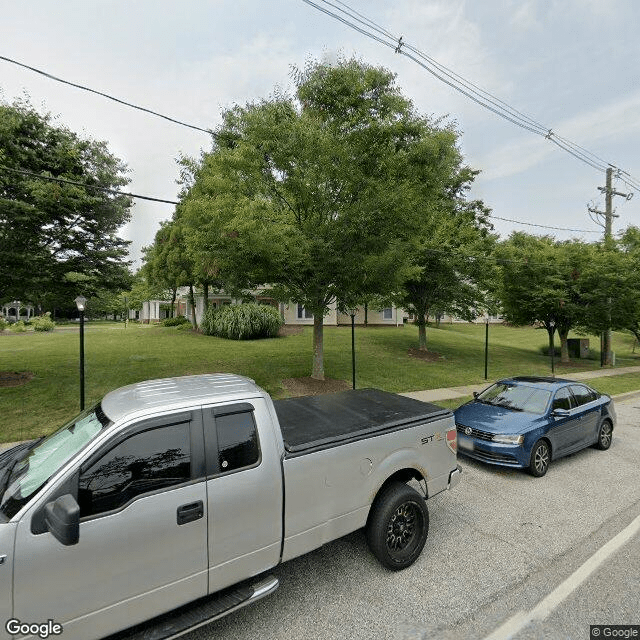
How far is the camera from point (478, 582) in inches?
136

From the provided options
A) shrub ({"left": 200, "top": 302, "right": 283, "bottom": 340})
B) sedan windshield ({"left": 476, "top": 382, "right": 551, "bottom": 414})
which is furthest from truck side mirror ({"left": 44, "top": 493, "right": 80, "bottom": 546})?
shrub ({"left": 200, "top": 302, "right": 283, "bottom": 340})

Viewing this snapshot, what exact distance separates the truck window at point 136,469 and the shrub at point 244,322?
58.9ft

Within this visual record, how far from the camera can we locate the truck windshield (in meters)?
2.38

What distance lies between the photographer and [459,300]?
64.7ft

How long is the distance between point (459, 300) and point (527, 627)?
59.5 feet

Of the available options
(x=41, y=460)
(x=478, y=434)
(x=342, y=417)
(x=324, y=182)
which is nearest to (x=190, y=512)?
(x=41, y=460)

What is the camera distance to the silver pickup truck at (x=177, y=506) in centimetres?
220

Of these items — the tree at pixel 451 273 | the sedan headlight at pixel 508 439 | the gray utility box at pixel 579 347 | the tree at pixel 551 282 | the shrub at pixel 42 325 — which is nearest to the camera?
the sedan headlight at pixel 508 439

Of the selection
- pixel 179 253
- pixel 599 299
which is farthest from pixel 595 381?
pixel 179 253

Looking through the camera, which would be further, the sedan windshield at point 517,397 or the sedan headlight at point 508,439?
the sedan windshield at point 517,397

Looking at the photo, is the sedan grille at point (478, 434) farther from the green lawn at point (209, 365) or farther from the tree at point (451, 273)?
the tree at point (451, 273)

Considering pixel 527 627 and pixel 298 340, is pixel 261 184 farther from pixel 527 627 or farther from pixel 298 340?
pixel 298 340
